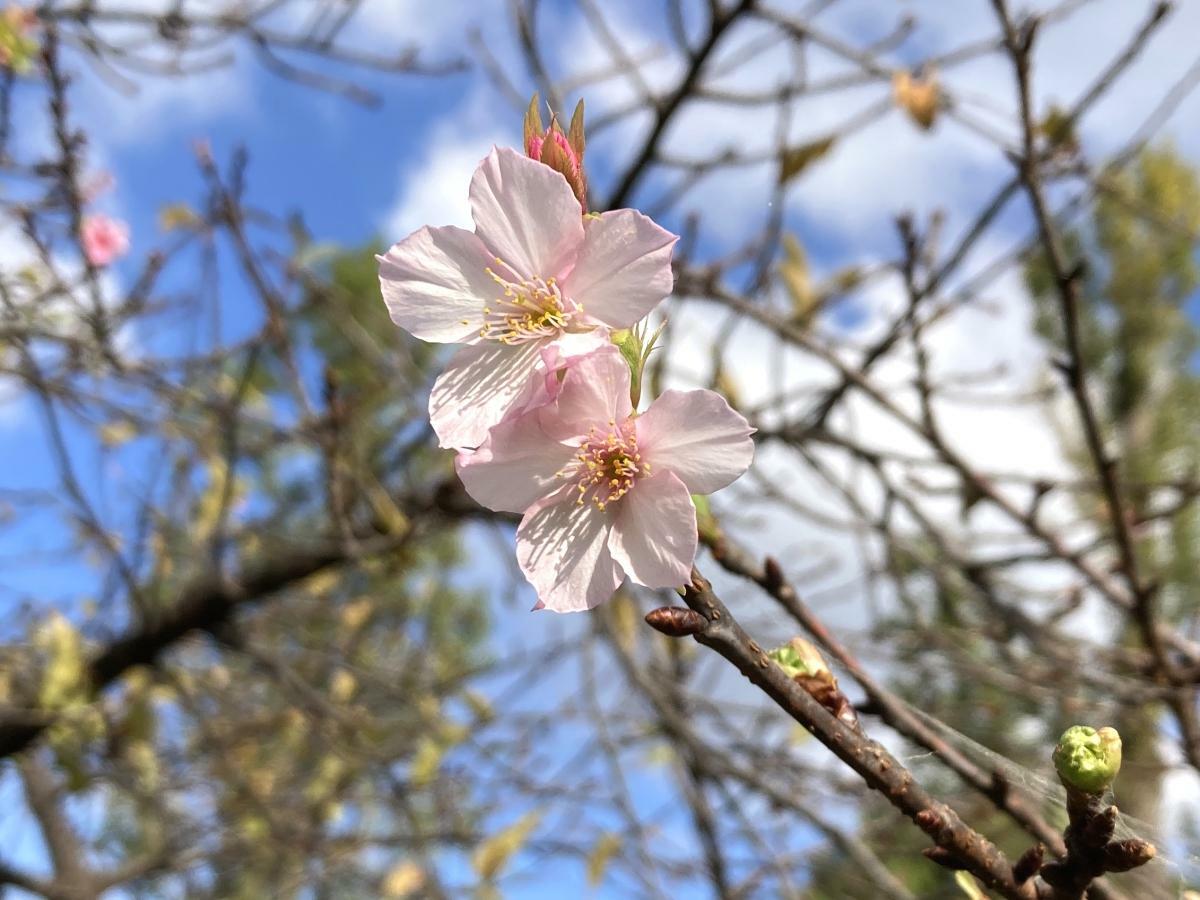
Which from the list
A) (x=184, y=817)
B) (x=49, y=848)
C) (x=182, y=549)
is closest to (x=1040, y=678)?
(x=182, y=549)

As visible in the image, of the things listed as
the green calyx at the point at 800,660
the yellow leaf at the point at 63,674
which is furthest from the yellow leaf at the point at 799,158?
the yellow leaf at the point at 63,674

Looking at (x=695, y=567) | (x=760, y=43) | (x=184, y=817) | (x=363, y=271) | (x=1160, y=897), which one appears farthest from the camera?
(x=363, y=271)

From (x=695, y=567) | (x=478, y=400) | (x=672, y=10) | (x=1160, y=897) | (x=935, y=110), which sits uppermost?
(x=672, y=10)

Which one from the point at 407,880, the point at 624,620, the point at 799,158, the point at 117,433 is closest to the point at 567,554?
the point at 799,158

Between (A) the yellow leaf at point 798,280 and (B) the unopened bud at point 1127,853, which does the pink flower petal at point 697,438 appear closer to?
(B) the unopened bud at point 1127,853

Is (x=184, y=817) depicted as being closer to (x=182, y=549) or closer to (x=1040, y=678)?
(x=182, y=549)

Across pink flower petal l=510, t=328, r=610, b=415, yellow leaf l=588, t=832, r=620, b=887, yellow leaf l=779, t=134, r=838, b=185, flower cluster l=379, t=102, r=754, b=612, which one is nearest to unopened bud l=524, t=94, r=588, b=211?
flower cluster l=379, t=102, r=754, b=612
